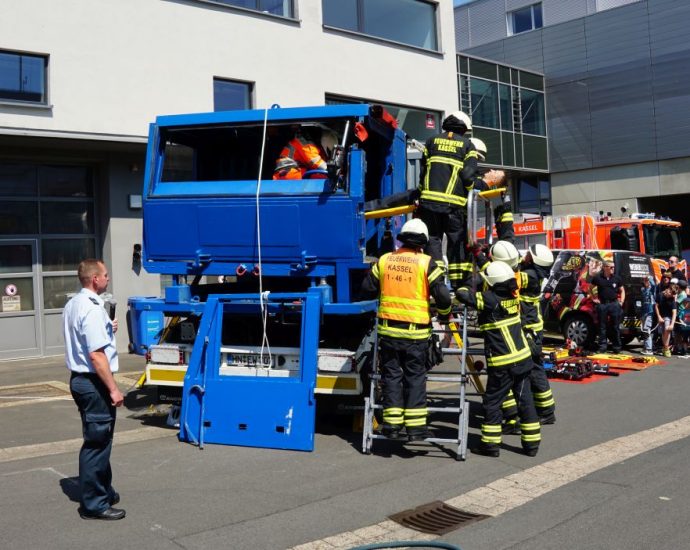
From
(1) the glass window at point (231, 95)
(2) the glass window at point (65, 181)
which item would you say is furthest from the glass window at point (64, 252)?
(1) the glass window at point (231, 95)

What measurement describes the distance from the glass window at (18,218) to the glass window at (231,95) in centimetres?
386

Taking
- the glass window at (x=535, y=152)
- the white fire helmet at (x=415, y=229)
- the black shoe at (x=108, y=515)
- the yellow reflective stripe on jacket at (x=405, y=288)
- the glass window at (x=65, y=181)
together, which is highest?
the glass window at (x=535, y=152)

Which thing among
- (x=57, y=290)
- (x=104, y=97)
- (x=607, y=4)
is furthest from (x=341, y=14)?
(x=607, y=4)

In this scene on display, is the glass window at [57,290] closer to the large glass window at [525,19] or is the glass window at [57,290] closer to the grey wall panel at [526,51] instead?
the grey wall panel at [526,51]

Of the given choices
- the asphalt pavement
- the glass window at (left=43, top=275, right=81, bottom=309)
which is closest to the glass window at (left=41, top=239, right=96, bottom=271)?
the glass window at (left=43, top=275, right=81, bottom=309)

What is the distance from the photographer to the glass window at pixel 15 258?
13.4 m

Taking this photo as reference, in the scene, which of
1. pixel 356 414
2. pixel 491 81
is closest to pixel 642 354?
pixel 356 414

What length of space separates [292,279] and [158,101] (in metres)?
7.16

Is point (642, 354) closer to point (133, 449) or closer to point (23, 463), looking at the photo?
point (133, 449)

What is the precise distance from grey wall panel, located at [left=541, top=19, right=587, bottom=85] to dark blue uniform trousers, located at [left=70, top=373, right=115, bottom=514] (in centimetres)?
2852

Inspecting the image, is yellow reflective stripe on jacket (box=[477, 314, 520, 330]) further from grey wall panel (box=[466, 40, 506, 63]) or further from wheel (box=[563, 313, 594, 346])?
grey wall panel (box=[466, 40, 506, 63])

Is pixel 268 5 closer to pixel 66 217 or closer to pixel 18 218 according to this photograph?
pixel 66 217

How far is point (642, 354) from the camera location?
13.9 meters

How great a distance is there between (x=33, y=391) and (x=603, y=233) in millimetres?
12437
